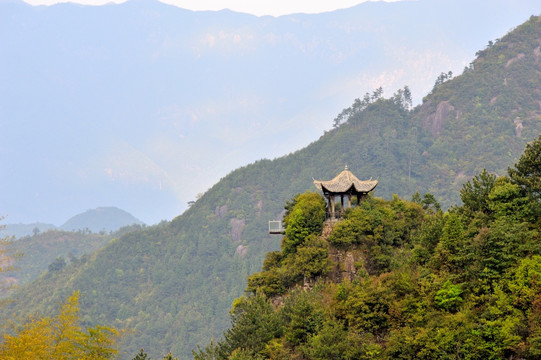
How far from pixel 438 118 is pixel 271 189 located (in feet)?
125

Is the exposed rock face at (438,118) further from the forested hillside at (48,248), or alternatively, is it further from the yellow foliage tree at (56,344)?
the yellow foliage tree at (56,344)

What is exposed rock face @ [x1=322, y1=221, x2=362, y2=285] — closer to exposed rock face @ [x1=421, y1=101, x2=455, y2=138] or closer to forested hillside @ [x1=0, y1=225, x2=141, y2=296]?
exposed rock face @ [x1=421, y1=101, x2=455, y2=138]

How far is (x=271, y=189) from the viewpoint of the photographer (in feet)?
460

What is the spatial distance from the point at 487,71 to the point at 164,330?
79944mm

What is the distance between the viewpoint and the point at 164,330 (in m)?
117

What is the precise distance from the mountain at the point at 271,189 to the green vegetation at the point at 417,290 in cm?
7393

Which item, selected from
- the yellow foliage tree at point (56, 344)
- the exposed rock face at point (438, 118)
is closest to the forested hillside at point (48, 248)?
the exposed rock face at point (438, 118)

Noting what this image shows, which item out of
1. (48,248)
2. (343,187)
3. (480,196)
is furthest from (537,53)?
(48,248)

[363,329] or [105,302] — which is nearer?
[363,329]

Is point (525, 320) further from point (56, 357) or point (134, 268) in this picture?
point (134, 268)

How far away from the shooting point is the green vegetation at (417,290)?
28281mm

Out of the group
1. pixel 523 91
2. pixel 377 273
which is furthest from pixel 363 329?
pixel 523 91

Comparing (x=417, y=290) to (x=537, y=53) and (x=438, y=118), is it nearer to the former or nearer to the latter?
(x=438, y=118)

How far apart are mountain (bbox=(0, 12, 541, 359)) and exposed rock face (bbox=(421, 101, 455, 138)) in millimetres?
279
